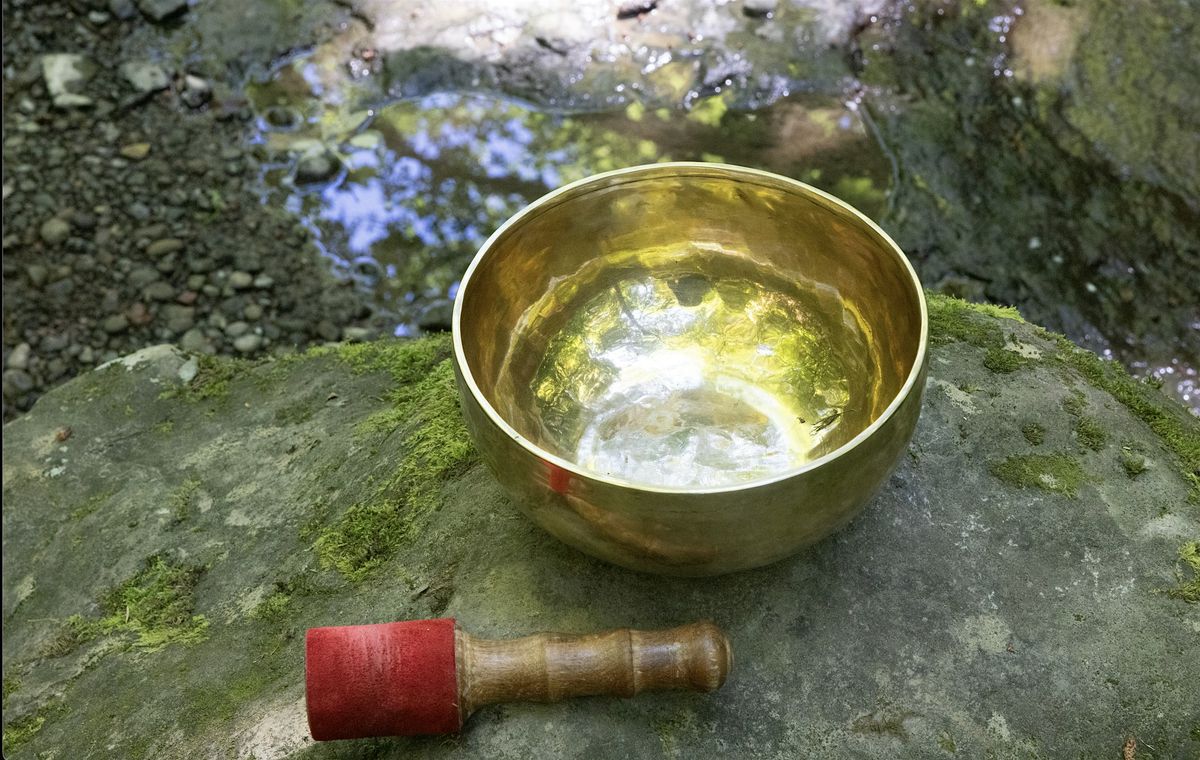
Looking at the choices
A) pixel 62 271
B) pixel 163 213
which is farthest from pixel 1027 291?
pixel 62 271

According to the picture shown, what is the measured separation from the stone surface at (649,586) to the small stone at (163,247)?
5.23 ft

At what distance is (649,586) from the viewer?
1549 mm

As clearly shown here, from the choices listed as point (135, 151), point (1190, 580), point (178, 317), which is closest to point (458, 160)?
point (178, 317)

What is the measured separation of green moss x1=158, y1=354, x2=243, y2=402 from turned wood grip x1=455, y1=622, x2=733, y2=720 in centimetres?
119

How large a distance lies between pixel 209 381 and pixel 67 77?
245 cm

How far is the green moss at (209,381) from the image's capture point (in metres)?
2.29

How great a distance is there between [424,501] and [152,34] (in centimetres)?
327

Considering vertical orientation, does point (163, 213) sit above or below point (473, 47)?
below

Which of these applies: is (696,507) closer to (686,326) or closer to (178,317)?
(686,326)

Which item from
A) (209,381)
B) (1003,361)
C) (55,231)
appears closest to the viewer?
(1003,361)

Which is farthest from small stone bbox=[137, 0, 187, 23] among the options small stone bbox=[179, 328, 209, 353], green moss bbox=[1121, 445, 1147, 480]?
green moss bbox=[1121, 445, 1147, 480]

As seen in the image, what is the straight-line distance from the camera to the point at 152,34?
4.16m

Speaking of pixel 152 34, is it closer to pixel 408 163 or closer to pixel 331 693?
pixel 408 163

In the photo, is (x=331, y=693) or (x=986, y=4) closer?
(x=331, y=693)
